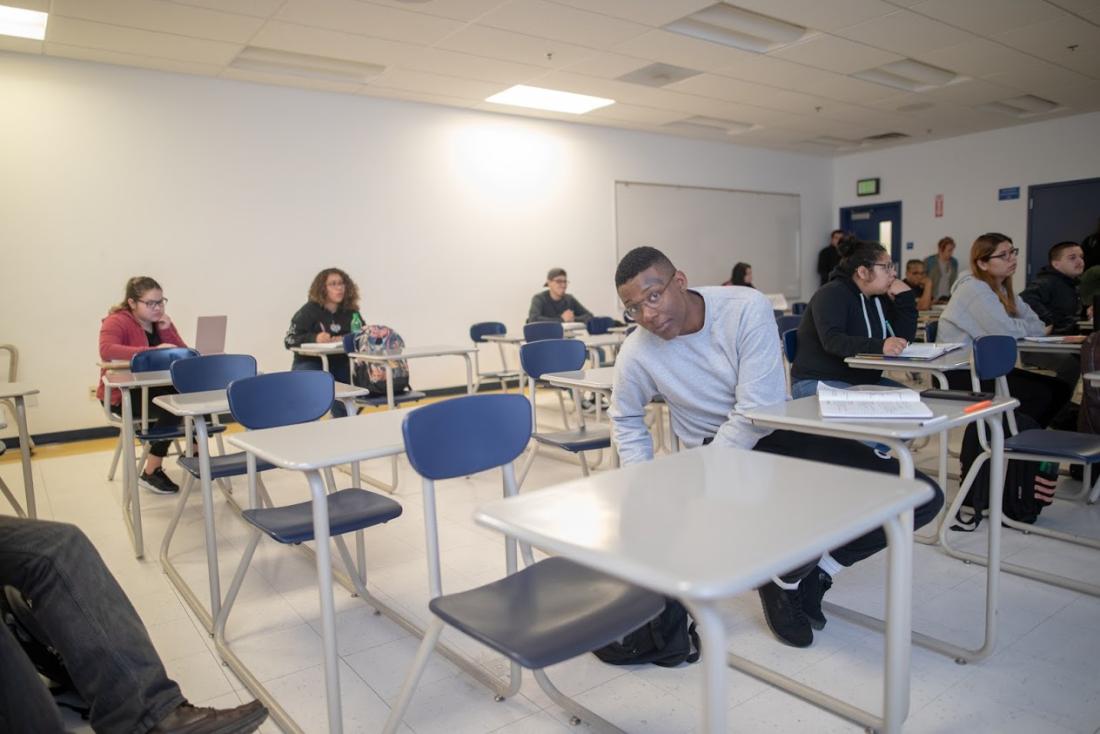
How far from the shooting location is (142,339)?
158 inches

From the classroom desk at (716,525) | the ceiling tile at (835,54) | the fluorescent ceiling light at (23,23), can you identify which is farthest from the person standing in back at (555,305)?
the classroom desk at (716,525)

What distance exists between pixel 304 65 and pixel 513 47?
171 centimetres

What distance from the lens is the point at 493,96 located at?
256 inches

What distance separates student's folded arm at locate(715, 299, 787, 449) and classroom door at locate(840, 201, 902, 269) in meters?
8.98

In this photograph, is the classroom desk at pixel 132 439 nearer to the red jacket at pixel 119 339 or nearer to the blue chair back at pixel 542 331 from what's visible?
the red jacket at pixel 119 339

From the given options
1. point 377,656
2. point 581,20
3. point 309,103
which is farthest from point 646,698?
point 309,103

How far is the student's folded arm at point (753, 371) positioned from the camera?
1920 mm

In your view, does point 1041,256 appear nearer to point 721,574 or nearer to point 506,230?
point 506,230

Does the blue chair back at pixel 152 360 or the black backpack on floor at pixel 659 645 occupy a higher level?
the blue chair back at pixel 152 360

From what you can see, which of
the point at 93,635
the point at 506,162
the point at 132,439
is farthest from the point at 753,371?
the point at 506,162

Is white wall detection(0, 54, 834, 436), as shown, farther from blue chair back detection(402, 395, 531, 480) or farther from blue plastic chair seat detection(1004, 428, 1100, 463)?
blue plastic chair seat detection(1004, 428, 1100, 463)

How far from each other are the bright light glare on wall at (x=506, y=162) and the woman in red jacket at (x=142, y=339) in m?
3.55

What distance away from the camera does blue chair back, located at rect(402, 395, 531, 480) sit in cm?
162

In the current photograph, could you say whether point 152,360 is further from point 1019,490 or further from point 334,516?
point 1019,490
